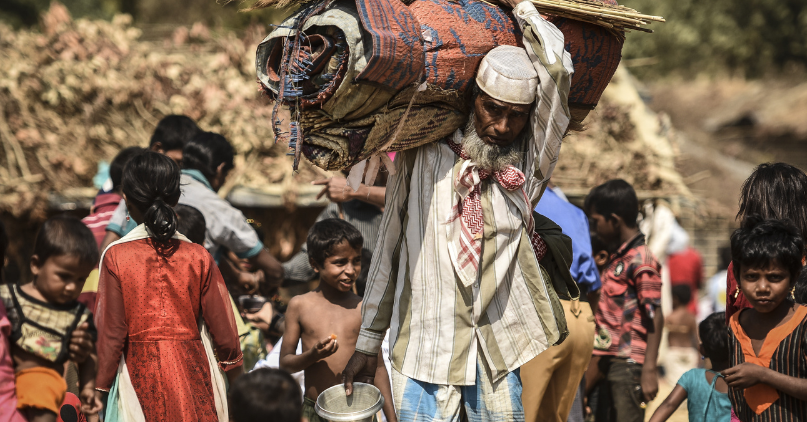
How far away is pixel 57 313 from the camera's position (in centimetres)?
378

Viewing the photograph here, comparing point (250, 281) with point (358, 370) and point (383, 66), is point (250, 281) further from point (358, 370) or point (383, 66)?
point (383, 66)

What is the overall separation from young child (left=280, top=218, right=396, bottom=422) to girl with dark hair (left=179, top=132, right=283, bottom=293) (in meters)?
0.58

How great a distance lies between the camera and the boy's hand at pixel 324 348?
372cm

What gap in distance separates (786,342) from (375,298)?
1.66m

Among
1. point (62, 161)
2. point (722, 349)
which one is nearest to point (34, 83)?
point (62, 161)

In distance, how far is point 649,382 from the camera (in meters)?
4.87

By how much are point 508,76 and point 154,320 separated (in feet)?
6.27

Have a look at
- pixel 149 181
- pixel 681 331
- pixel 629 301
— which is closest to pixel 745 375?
pixel 629 301

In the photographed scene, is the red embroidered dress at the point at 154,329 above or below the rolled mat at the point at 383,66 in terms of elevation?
below

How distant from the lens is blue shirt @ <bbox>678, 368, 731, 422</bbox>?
418 cm

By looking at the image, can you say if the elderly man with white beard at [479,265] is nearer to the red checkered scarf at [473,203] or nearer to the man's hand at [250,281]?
the red checkered scarf at [473,203]

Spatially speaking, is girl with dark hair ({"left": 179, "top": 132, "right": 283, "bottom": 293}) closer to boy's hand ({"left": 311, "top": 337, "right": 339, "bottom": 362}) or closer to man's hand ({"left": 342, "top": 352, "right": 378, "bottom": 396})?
boy's hand ({"left": 311, "top": 337, "right": 339, "bottom": 362})

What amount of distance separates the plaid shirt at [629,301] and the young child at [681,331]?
541 cm

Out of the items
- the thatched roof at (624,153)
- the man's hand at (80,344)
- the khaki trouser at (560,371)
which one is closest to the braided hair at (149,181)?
the man's hand at (80,344)
